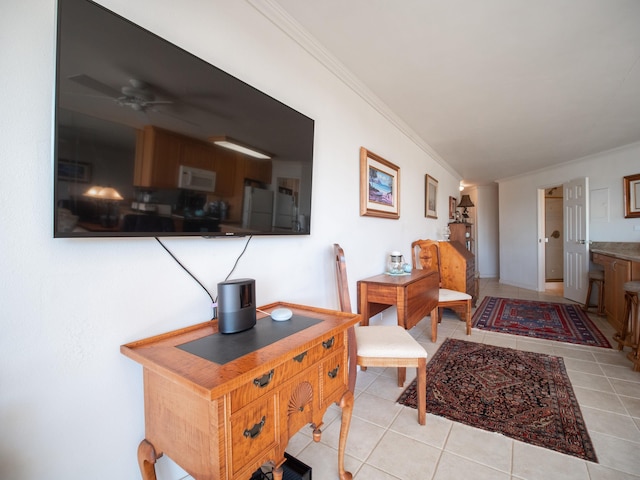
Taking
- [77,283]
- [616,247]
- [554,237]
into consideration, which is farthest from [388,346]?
[554,237]

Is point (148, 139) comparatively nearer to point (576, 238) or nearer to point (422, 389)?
point (422, 389)

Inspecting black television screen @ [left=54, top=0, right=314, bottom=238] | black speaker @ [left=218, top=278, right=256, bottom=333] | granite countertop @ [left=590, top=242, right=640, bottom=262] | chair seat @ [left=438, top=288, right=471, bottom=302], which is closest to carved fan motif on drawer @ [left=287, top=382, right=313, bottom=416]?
black speaker @ [left=218, top=278, right=256, bottom=333]

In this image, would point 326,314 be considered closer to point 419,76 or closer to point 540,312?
point 419,76

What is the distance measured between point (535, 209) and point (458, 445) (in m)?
5.77

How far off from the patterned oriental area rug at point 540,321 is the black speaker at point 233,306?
3.32 m

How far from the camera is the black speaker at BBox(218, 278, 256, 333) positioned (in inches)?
40.8

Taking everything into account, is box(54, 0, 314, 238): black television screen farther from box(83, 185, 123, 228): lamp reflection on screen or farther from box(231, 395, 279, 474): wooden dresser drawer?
box(231, 395, 279, 474): wooden dresser drawer

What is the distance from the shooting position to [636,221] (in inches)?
164

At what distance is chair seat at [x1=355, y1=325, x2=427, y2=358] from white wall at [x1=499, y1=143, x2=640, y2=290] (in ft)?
15.7

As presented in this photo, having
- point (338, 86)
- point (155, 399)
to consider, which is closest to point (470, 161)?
point (338, 86)

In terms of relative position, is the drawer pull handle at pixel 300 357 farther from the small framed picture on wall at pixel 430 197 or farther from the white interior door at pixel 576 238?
the white interior door at pixel 576 238

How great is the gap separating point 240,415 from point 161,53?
1193 millimetres

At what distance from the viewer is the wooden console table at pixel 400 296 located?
2.12 meters

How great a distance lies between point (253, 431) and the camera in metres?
0.81
